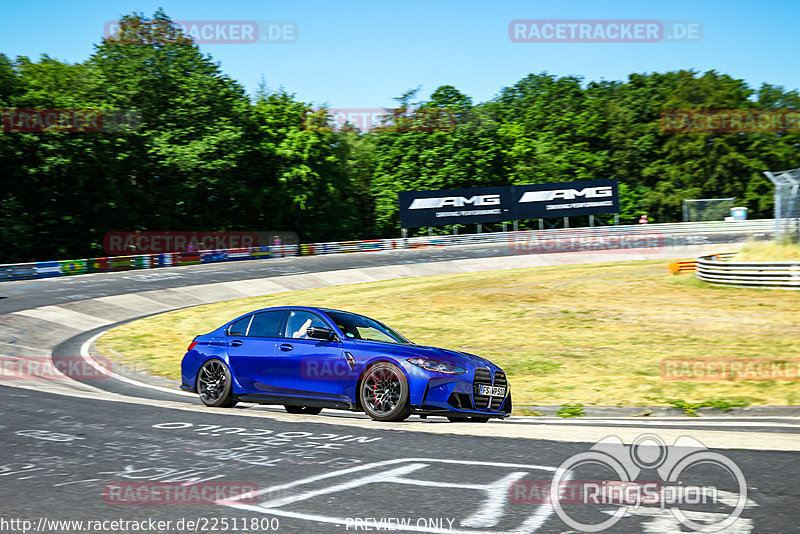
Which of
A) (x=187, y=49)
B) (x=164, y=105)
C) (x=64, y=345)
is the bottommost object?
(x=64, y=345)

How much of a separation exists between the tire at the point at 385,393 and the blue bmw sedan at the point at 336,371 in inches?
0.5

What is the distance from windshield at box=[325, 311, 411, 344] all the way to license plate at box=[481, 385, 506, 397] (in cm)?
144

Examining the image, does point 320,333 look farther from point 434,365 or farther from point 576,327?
point 576,327

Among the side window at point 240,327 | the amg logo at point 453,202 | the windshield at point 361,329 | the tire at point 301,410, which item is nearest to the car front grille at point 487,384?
the windshield at point 361,329

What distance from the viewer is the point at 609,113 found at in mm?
78000

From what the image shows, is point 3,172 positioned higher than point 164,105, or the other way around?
point 164,105

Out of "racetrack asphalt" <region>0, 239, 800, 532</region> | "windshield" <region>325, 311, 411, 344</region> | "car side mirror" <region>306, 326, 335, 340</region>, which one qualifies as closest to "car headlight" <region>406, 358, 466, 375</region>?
"racetrack asphalt" <region>0, 239, 800, 532</region>

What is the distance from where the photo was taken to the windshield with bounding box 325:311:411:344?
31.9ft

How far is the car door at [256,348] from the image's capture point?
32.6 ft

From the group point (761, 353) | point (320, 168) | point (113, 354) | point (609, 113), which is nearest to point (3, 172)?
point (320, 168)

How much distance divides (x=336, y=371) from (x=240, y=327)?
2027 millimetres

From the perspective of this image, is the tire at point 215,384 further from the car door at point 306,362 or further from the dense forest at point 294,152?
the dense forest at point 294,152

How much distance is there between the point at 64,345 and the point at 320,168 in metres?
45.4

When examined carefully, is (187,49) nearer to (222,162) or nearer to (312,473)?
(222,162)
